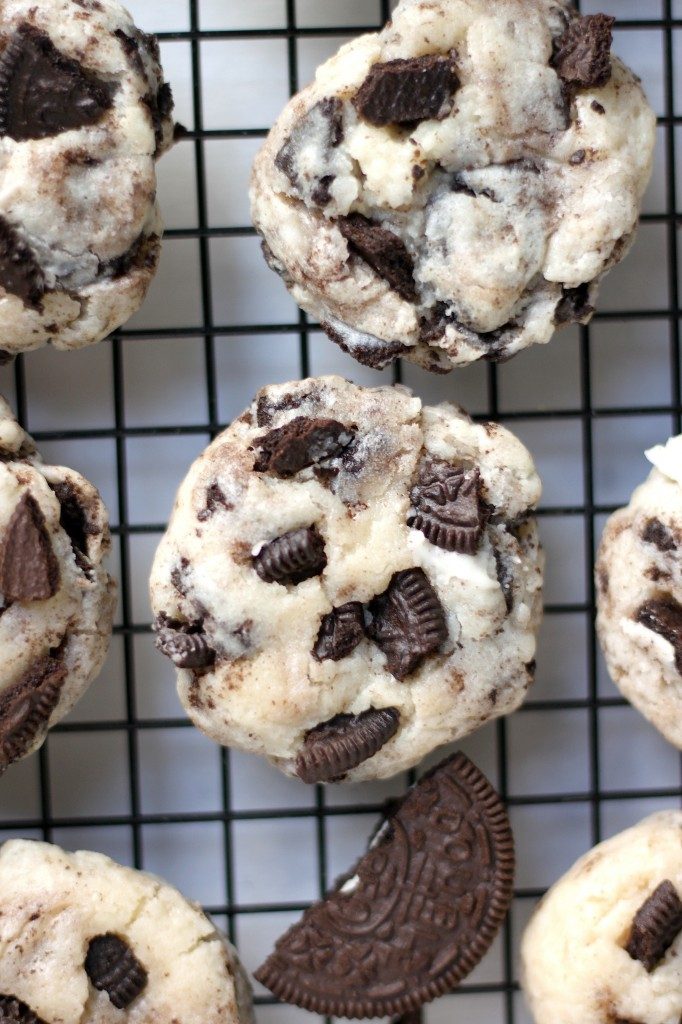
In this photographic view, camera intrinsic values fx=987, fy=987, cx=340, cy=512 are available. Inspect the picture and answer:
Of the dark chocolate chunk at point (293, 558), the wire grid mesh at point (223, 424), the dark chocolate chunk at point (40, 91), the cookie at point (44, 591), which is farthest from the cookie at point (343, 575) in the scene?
the dark chocolate chunk at point (40, 91)

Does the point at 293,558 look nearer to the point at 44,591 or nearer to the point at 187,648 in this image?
the point at 187,648

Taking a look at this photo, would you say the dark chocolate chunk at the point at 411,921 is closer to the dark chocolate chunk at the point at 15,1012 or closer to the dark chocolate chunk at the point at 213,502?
the dark chocolate chunk at the point at 15,1012

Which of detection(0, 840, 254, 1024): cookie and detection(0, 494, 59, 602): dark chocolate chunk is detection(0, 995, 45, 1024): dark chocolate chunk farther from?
detection(0, 494, 59, 602): dark chocolate chunk

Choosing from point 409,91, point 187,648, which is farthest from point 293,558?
point 409,91

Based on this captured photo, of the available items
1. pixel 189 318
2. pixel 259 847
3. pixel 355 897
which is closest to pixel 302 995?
pixel 355 897

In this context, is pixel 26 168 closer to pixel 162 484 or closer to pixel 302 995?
pixel 162 484
